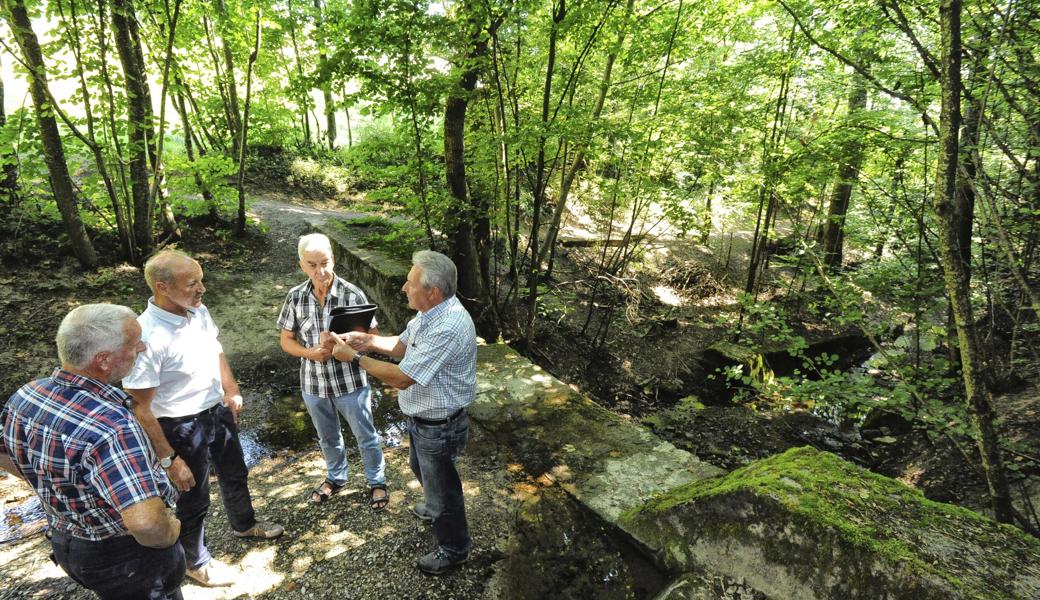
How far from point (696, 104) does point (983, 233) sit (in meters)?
4.07

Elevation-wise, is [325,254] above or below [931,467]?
above

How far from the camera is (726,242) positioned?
12.5m

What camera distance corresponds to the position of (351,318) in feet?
8.92

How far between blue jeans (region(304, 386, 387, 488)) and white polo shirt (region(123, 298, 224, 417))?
0.65 metres

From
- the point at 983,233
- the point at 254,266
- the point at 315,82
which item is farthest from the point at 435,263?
the point at 254,266

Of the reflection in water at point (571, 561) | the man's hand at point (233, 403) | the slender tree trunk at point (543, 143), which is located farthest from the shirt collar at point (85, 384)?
the slender tree trunk at point (543, 143)

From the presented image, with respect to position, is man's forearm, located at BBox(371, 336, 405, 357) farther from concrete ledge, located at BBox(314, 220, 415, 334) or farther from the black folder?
concrete ledge, located at BBox(314, 220, 415, 334)

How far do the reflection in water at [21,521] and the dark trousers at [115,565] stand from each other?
1743 mm

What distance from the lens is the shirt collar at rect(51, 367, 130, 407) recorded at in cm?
162

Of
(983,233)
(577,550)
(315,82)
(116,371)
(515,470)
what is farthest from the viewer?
(315,82)

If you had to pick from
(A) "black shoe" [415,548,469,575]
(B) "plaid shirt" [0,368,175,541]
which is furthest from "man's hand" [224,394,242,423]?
(A) "black shoe" [415,548,469,575]

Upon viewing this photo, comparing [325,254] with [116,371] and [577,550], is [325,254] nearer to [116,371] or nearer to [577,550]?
[116,371]

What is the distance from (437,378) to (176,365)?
1348 millimetres

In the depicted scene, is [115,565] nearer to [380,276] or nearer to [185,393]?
[185,393]
